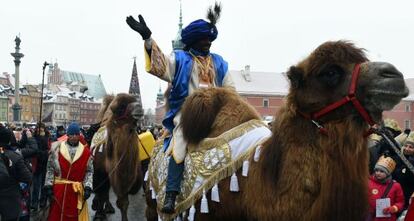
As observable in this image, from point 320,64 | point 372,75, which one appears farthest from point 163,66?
point 372,75

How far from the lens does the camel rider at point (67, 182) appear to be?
294 inches

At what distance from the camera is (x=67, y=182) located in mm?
7484

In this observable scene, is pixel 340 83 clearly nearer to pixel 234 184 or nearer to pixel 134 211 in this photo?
pixel 234 184

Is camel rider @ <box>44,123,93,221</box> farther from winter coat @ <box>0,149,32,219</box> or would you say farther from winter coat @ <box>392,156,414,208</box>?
winter coat @ <box>392,156,414,208</box>

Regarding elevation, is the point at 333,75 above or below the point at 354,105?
above

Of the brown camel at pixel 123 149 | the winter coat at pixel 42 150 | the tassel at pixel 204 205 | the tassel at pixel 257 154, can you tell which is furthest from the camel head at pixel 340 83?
the winter coat at pixel 42 150

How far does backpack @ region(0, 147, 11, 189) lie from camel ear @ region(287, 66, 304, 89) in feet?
15.4

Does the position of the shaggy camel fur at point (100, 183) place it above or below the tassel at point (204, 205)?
below

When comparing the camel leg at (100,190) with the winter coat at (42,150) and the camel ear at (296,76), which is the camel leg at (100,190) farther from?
the camel ear at (296,76)

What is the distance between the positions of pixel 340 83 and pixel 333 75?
0.22 ft

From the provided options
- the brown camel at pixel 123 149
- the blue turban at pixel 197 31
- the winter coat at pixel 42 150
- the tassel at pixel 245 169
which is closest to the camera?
the tassel at pixel 245 169

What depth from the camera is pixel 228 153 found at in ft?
14.2

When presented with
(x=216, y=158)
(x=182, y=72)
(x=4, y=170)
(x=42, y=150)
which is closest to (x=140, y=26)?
(x=182, y=72)

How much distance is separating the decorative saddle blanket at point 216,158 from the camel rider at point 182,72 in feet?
0.38
